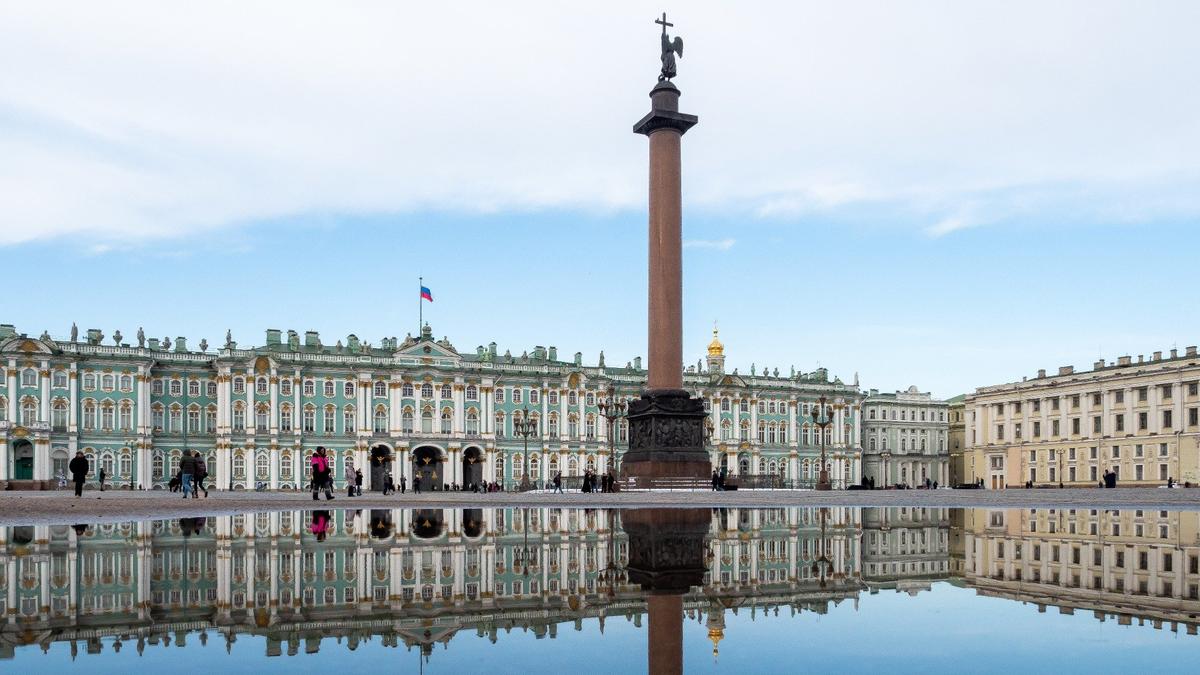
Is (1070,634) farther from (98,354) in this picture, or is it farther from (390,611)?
(98,354)

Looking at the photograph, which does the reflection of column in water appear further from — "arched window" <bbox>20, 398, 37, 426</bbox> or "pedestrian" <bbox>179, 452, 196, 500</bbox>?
"arched window" <bbox>20, 398, 37, 426</bbox>

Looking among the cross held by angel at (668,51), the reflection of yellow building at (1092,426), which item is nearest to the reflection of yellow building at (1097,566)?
the cross held by angel at (668,51)

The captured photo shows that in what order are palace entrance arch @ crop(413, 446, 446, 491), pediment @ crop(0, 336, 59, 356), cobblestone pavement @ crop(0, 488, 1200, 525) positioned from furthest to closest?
palace entrance arch @ crop(413, 446, 446, 491) → pediment @ crop(0, 336, 59, 356) → cobblestone pavement @ crop(0, 488, 1200, 525)

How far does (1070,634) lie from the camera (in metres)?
5.06

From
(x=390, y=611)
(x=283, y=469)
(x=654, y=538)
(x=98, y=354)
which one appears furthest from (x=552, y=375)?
(x=390, y=611)

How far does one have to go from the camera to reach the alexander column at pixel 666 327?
32656 millimetres

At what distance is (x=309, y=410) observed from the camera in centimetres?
8069

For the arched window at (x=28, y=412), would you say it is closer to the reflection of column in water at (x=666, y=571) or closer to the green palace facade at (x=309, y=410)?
the green palace facade at (x=309, y=410)

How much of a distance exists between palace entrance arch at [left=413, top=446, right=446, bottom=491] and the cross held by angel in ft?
175

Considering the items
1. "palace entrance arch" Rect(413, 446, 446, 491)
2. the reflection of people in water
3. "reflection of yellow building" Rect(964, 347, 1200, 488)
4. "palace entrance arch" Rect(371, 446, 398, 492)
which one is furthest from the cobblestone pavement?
"reflection of yellow building" Rect(964, 347, 1200, 488)

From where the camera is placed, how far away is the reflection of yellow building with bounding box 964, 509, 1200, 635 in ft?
19.9

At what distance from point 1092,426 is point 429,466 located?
53835 millimetres

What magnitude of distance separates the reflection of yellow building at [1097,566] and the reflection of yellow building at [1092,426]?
76.0m

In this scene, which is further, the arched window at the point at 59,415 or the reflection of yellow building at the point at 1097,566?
the arched window at the point at 59,415
